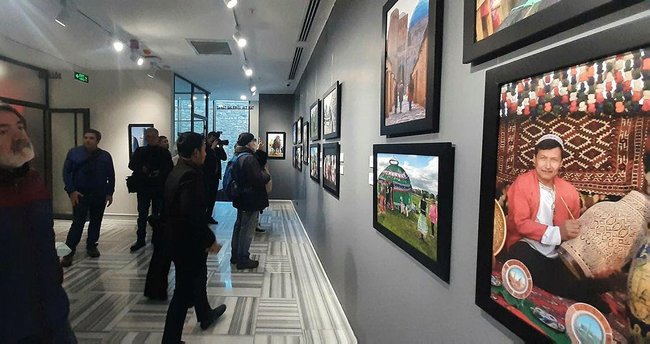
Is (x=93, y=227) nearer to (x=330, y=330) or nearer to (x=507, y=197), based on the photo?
(x=330, y=330)

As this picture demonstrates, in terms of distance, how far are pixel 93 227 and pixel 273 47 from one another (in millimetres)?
3523

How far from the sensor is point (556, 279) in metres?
0.73

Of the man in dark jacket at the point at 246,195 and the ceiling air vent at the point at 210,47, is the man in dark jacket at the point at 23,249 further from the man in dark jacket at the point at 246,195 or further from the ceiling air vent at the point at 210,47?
the ceiling air vent at the point at 210,47

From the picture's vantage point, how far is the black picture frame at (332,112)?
3.17 meters

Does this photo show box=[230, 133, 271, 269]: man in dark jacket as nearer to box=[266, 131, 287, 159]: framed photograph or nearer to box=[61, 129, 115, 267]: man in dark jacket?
box=[61, 129, 115, 267]: man in dark jacket

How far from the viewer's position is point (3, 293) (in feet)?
3.78

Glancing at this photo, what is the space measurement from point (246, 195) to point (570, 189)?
362cm

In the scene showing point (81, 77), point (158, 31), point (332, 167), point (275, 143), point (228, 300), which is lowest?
point (228, 300)

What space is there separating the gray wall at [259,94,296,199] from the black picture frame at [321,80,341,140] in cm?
572

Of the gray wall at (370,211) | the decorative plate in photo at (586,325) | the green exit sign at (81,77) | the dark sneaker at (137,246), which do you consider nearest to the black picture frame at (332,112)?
the gray wall at (370,211)

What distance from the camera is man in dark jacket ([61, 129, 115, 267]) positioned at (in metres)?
4.12

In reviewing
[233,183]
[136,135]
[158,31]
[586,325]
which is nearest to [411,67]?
[586,325]

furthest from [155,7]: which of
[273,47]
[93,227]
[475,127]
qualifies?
[475,127]

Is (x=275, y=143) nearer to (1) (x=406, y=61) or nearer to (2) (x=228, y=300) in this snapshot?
(2) (x=228, y=300)
